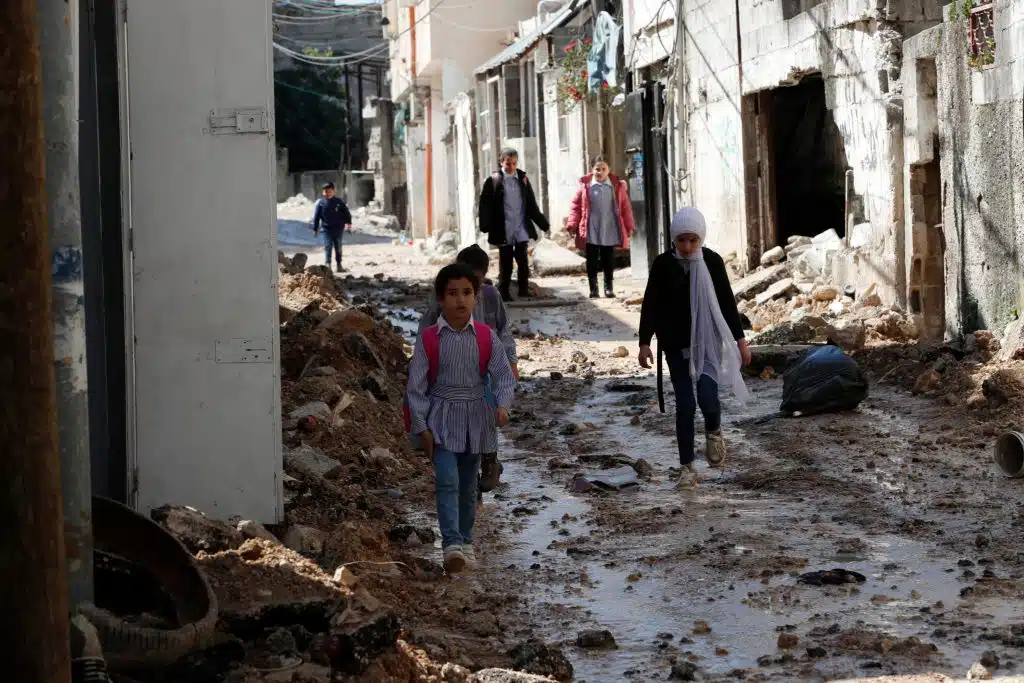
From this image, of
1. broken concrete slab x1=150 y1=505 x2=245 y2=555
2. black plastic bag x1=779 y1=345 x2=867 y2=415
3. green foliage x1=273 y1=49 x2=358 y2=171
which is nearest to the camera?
broken concrete slab x1=150 y1=505 x2=245 y2=555

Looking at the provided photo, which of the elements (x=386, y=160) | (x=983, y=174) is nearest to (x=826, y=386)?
→ (x=983, y=174)

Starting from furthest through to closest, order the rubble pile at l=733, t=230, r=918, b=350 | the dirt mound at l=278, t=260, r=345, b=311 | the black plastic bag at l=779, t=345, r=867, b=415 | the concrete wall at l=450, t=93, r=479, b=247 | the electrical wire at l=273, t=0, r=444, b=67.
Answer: the electrical wire at l=273, t=0, r=444, b=67, the concrete wall at l=450, t=93, r=479, b=247, the dirt mound at l=278, t=260, r=345, b=311, the rubble pile at l=733, t=230, r=918, b=350, the black plastic bag at l=779, t=345, r=867, b=415

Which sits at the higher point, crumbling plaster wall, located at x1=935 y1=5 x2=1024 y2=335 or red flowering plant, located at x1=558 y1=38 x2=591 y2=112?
red flowering plant, located at x1=558 y1=38 x2=591 y2=112

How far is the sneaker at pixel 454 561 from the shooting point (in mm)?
6027

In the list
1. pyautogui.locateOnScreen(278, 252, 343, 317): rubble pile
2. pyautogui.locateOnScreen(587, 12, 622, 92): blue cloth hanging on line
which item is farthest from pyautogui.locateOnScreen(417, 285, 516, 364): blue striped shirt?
pyautogui.locateOnScreen(587, 12, 622, 92): blue cloth hanging on line

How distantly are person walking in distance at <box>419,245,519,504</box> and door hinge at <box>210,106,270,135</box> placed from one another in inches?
45.6

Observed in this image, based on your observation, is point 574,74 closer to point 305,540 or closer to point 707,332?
point 707,332

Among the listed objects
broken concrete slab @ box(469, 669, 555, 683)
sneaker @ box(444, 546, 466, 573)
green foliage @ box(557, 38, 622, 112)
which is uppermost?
green foliage @ box(557, 38, 622, 112)

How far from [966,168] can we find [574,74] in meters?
13.1

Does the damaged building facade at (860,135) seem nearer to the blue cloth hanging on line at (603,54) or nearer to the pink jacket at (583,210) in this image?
the blue cloth hanging on line at (603,54)

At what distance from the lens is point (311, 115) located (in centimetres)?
5044

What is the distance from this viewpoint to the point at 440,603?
18.1 ft

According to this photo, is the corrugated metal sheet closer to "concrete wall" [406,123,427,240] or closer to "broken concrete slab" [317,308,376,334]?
"concrete wall" [406,123,427,240]

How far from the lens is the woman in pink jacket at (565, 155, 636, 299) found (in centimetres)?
1711
